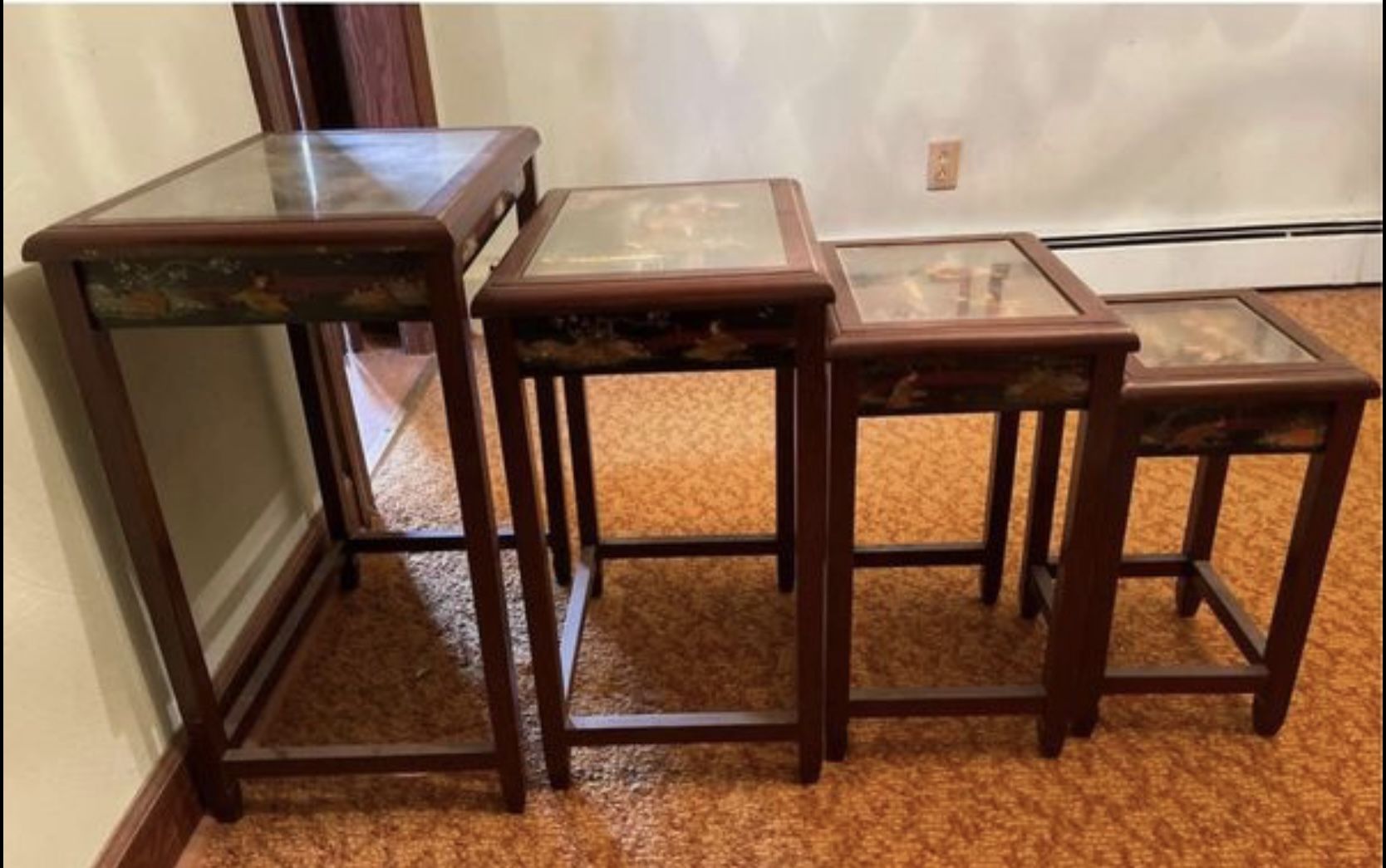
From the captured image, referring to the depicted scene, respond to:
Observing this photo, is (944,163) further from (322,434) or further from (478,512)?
(478,512)

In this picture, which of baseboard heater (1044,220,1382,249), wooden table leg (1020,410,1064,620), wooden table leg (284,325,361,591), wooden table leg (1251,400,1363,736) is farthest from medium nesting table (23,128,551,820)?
baseboard heater (1044,220,1382,249)

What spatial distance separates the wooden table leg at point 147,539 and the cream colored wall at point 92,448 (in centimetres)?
4

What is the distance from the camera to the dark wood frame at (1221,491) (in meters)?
1.11

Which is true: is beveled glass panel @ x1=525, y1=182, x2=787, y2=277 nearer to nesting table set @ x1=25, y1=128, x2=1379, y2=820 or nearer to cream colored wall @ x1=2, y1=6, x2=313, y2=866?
nesting table set @ x1=25, y1=128, x2=1379, y2=820

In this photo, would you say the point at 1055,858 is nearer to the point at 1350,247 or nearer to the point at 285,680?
the point at 285,680

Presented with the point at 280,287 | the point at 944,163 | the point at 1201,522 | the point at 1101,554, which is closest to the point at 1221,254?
the point at 944,163

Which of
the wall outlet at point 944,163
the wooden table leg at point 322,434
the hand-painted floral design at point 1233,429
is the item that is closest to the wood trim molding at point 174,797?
the wooden table leg at point 322,434

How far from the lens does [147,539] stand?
1086 mm

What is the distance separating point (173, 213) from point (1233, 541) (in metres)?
1.61

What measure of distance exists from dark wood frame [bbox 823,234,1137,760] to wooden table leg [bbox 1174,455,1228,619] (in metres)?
0.21

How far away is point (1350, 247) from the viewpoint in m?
2.63

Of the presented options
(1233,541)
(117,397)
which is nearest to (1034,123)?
(1233,541)

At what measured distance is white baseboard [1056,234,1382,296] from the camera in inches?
103

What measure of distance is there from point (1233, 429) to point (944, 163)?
5.10 feet
